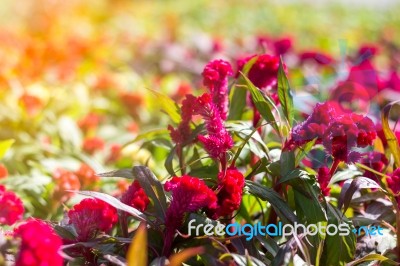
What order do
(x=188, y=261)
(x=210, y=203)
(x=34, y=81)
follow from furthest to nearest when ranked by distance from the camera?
(x=34, y=81) < (x=188, y=261) < (x=210, y=203)

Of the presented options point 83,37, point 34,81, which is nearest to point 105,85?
point 34,81

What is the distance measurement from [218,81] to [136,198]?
0.34 metres

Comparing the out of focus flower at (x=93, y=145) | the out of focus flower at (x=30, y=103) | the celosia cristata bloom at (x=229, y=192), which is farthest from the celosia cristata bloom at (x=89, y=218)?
the out of focus flower at (x=30, y=103)

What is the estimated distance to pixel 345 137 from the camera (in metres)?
1.43

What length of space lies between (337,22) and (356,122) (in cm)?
588

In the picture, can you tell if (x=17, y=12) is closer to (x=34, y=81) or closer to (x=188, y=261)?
(x=34, y=81)

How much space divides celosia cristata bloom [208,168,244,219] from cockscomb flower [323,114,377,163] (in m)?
0.22

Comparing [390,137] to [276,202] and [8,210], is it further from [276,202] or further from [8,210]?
[8,210]

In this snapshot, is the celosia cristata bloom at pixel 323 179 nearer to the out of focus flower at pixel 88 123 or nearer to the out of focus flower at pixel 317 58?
the out of focus flower at pixel 88 123

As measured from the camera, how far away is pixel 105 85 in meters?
3.46

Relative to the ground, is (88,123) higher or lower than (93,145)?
higher

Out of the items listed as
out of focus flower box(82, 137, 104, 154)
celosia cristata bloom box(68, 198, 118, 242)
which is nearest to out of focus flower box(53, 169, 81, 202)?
celosia cristata bloom box(68, 198, 118, 242)

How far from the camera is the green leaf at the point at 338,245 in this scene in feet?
4.86

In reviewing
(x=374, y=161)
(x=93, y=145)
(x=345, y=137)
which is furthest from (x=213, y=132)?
(x=93, y=145)
